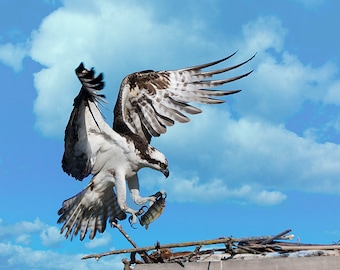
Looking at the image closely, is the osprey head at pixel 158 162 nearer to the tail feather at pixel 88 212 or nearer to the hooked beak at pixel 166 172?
the hooked beak at pixel 166 172

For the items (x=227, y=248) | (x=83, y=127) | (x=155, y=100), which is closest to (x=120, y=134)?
(x=83, y=127)

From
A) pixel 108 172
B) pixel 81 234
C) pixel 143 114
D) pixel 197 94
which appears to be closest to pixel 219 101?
pixel 197 94

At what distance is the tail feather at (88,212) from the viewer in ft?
27.9

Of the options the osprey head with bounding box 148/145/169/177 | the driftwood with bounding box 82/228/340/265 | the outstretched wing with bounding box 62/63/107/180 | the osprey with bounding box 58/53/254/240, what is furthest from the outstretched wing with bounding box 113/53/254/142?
the driftwood with bounding box 82/228/340/265

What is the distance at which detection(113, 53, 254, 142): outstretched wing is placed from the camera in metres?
8.95

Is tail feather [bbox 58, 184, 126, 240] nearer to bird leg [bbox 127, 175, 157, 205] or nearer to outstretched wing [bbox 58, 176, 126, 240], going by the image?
outstretched wing [bbox 58, 176, 126, 240]

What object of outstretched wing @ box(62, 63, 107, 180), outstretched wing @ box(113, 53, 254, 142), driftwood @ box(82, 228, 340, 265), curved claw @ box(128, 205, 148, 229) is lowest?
driftwood @ box(82, 228, 340, 265)

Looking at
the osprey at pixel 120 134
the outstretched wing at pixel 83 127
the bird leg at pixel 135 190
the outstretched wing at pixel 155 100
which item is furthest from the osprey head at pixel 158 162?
the outstretched wing at pixel 155 100

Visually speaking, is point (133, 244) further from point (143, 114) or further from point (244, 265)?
point (143, 114)

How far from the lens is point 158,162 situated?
812 cm

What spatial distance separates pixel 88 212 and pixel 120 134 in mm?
1187

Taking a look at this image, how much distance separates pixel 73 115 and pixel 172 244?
236cm

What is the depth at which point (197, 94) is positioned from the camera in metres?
9.11

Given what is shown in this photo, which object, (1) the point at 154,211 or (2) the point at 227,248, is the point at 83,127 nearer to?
(1) the point at 154,211
